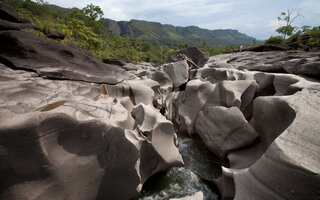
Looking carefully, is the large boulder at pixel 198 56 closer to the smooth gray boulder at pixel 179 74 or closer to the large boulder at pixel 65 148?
the smooth gray boulder at pixel 179 74

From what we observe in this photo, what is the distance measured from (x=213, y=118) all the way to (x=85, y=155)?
347 centimetres

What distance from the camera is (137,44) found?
5094cm

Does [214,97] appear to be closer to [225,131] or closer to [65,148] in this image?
[225,131]

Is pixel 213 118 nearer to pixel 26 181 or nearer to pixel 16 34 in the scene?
pixel 26 181

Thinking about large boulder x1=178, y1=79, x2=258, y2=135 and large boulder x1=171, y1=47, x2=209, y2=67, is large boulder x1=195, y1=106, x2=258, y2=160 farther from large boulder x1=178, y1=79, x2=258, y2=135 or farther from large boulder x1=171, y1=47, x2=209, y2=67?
large boulder x1=171, y1=47, x2=209, y2=67

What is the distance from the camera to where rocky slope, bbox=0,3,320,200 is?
1939 mm

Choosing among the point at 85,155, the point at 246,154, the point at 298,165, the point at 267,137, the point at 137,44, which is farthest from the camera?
the point at 137,44

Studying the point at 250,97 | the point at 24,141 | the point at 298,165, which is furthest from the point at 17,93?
the point at 250,97

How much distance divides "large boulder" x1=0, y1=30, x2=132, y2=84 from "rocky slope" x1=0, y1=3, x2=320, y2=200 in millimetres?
30

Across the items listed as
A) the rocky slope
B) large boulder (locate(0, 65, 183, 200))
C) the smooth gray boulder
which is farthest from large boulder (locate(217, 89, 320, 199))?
the smooth gray boulder

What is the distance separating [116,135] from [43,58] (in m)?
3.99

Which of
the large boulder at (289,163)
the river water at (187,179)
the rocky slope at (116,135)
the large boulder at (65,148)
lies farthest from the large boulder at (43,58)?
the large boulder at (289,163)

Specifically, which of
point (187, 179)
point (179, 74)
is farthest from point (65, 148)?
point (179, 74)

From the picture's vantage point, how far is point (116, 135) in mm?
2758
